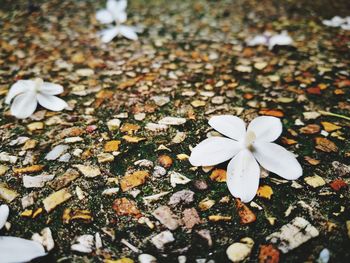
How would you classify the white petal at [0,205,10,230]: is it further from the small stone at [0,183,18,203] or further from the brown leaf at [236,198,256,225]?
the brown leaf at [236,198,256,225]

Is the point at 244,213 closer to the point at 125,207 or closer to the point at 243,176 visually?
the point at 243,176

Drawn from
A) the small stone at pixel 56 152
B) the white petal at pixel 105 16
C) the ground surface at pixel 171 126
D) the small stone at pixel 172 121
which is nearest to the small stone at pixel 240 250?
the ground surface at pixel 171 126

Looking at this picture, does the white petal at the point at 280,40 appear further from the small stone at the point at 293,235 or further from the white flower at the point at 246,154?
the small stone at the point at 293,235

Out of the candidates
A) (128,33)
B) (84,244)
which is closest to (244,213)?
(84,244)

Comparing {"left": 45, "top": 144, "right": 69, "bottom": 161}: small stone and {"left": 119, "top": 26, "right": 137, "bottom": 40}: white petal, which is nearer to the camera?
{"left": 45, "top": 144, "right": 69, "bottom": 161}: small stone

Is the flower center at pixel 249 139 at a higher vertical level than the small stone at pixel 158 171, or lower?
higher

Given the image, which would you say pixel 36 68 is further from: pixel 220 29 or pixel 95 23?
pixel 220 29

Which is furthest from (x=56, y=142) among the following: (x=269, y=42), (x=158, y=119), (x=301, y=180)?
(x=269, y=42)

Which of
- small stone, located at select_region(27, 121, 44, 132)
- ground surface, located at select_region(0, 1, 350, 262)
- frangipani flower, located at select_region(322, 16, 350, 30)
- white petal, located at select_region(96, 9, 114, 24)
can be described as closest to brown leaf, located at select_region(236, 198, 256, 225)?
ground surface, located at select_region(0, 1, 350, 262)
